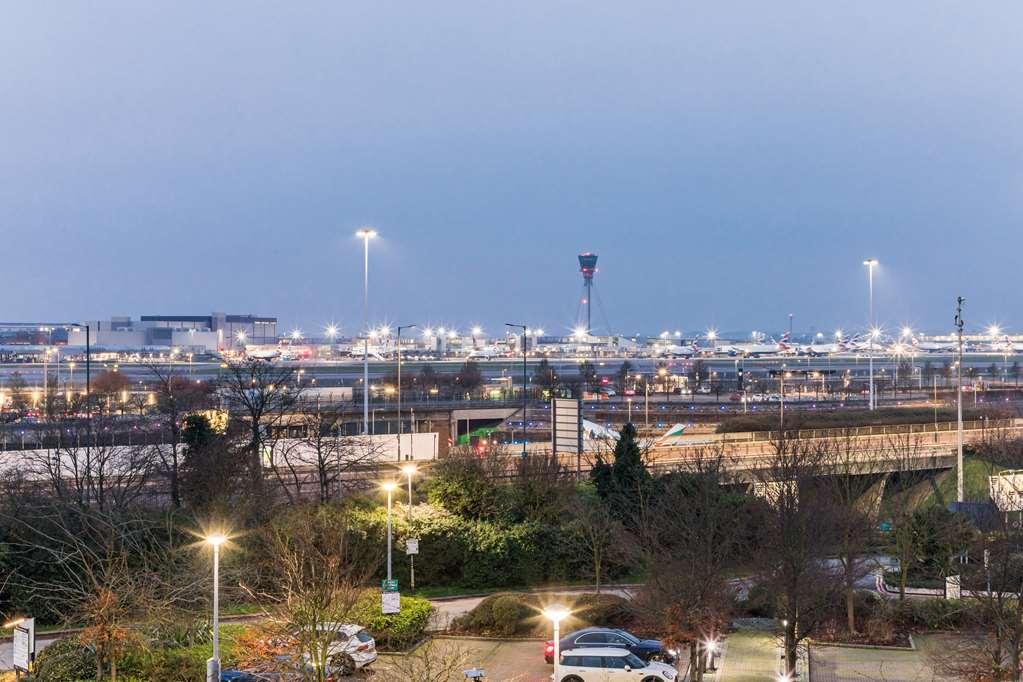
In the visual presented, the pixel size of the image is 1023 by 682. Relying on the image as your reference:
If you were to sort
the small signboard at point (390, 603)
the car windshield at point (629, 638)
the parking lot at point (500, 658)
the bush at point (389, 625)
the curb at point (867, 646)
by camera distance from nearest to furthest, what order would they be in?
the parking lot at point (500, 658), the car windshield at point (629, 638), the small signboard at point (390, 603), the bush at point (389, 625), the curb at point (867, 646)

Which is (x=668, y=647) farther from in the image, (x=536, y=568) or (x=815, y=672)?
(x=536, y=568)

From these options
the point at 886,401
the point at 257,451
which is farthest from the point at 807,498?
the point at 886,401

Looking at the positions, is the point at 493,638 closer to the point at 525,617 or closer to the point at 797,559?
the point at 525,617

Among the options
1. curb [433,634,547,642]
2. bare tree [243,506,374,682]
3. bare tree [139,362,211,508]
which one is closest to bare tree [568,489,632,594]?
curb [433,634,547,642]

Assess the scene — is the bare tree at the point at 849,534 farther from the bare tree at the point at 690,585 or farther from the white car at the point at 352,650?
the white car at the point at 352,650

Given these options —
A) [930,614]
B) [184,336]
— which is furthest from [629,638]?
[184,336]

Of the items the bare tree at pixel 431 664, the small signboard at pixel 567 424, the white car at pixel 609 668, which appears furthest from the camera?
the small signboard at pixel 567 424

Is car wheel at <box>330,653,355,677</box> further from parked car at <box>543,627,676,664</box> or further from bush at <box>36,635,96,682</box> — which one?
bush at <box>36,635,96,682</box>

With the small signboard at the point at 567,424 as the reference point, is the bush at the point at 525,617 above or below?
below

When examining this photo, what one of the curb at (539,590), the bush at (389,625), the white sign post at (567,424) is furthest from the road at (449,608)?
the white sign post at (567,424)
